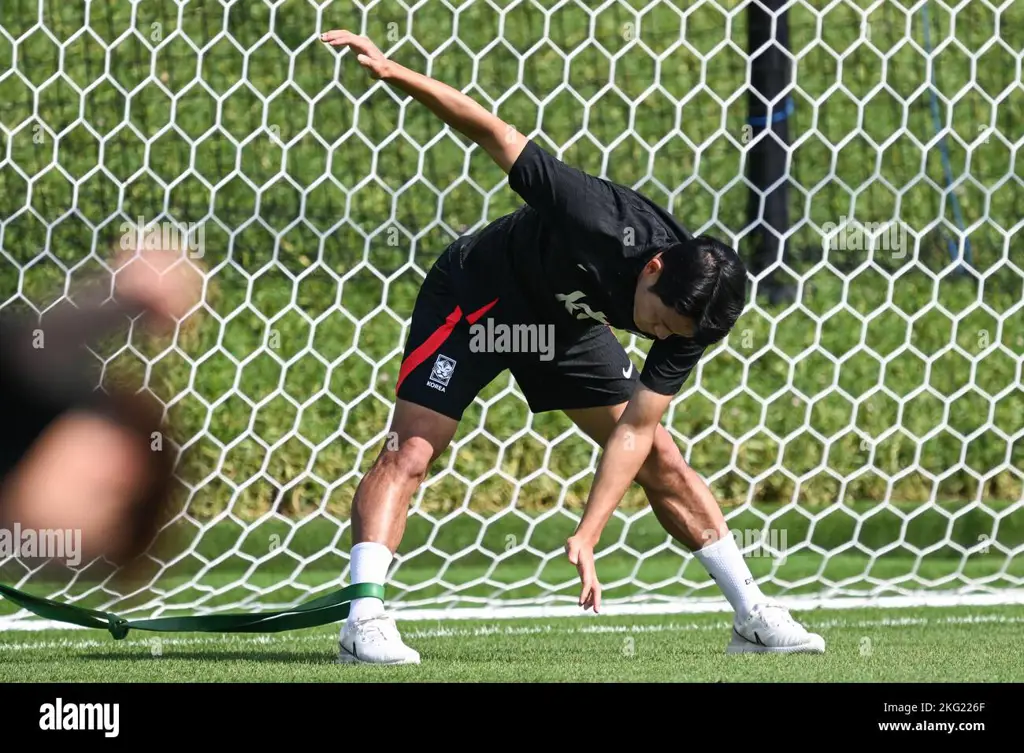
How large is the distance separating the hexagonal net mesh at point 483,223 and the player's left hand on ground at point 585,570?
1.54m

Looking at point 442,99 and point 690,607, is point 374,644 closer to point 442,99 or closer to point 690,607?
point 442,99

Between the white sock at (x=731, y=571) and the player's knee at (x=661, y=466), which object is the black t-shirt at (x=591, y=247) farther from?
the white sock at (x=731, y=571)

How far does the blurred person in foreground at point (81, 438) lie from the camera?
315 centimetres

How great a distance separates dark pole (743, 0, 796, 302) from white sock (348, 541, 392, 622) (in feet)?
6.79

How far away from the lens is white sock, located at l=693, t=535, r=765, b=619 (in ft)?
11.8

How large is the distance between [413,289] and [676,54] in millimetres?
1895

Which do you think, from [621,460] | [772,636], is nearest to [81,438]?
[621,460]

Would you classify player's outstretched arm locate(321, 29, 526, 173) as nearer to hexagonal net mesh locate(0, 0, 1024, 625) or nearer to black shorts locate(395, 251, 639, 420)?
black shorts locate(395, 251, 639, 420)

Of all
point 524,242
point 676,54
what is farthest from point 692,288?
point 676,54

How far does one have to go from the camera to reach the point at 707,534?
3609 mm

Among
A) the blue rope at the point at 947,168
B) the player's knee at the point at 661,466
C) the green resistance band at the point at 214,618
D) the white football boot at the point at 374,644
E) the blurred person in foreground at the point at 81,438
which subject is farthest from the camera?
the blue rope at the point at 947,168

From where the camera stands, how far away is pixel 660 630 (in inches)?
158

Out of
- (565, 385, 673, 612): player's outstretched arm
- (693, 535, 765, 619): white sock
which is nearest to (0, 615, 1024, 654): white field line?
(693, 535, 765, 619): white sock

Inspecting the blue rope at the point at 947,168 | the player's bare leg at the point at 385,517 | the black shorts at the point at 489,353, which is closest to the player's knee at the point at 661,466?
the black shorts at the point at 489,353
